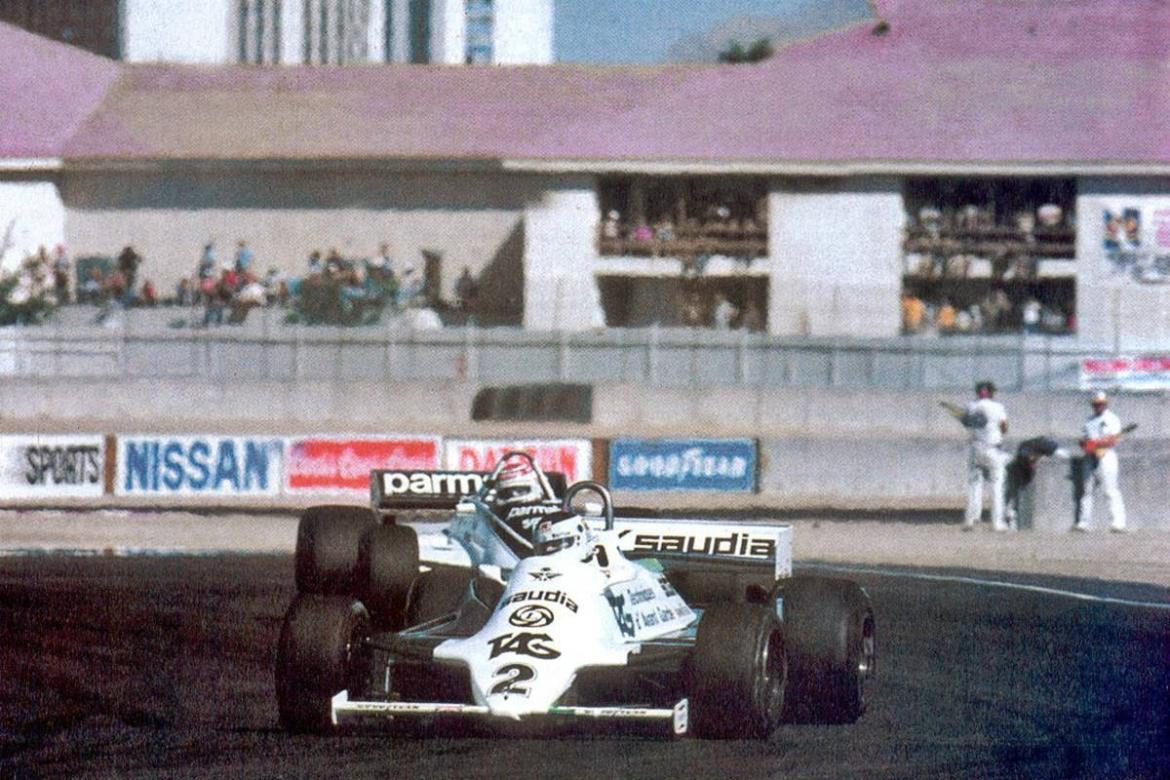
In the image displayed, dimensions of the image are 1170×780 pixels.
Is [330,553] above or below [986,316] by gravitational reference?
below

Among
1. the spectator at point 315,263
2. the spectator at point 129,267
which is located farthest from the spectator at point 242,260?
the spectator at point 129,267

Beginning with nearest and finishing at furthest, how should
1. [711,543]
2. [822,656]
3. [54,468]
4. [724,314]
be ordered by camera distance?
[822,656]
[711,543]
[54,468]
[724,314]

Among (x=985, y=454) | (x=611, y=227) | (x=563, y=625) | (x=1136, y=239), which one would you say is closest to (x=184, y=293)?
(x=611, y=227)

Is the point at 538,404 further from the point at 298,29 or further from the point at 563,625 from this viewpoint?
the point at 563,625

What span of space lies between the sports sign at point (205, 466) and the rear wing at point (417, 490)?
40.0 feet

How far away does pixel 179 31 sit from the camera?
49562 millimetres

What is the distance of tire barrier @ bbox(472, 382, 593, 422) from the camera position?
33.6 meters

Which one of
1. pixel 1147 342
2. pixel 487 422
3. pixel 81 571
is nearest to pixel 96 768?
pixel 81 571

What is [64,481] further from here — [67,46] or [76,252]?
[67,46]

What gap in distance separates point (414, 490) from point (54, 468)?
12.9 m

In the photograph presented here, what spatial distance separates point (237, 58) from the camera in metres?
51.7

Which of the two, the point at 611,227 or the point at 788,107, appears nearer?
the point at 611,227

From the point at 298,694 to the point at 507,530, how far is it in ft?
10.3

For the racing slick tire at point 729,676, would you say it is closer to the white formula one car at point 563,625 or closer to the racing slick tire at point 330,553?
the white formula one car at point 563,625
